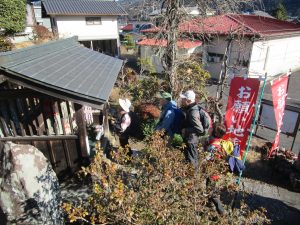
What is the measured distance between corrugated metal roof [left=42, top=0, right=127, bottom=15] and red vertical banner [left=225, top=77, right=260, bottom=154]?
2266cm

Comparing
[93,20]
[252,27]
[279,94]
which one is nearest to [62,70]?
[279,94]

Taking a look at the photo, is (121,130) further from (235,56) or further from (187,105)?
(235,56)

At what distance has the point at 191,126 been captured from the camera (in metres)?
5.12

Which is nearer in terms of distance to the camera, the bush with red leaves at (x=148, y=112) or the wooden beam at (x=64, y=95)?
the wooden beam at (x=64, y=95)

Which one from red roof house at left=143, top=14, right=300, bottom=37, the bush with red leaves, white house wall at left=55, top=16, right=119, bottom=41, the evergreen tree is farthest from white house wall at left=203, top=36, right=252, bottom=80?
the evergreen tree

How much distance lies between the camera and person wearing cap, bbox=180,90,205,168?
16.4 ft

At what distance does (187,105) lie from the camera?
17.1 feet

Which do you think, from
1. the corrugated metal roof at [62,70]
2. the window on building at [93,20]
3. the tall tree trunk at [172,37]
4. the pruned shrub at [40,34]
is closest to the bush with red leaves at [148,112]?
the tall tree trunk at [172,37]

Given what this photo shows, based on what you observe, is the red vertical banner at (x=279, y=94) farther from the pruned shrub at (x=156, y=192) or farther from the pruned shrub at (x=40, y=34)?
the pruned shrub at (x=40, y=34)

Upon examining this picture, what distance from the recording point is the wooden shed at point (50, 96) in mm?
4727

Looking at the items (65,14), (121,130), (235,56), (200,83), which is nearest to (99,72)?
(121,130)

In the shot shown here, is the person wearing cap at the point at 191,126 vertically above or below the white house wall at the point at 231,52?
above

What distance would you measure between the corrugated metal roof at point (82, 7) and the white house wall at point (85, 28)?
63 centimetres

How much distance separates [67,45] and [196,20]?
18.2ft
